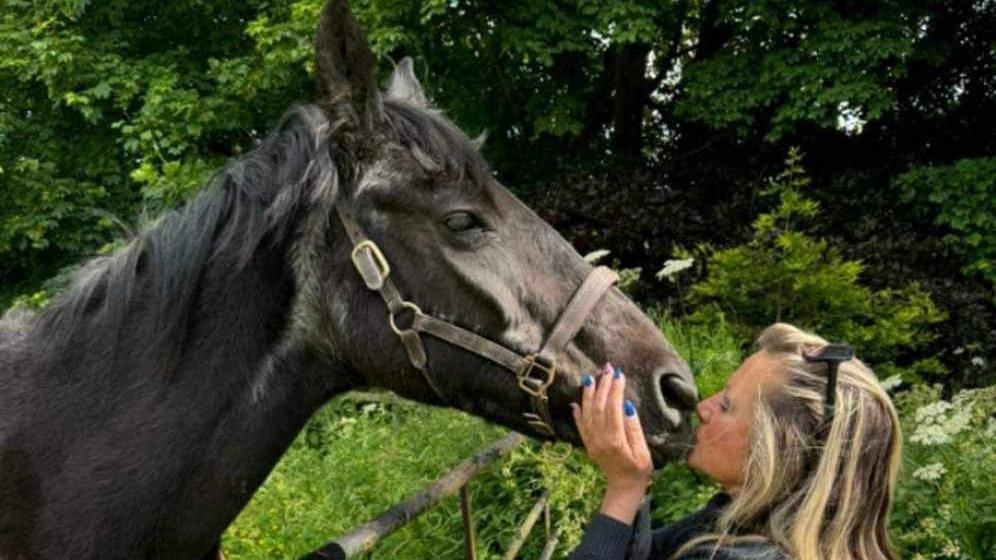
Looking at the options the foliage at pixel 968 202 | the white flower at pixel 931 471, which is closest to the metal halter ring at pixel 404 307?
the white flower at pixel 931 471

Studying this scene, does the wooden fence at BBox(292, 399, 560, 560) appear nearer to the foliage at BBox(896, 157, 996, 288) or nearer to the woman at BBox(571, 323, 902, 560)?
the woman at BBox(571, 323, 902, 560)

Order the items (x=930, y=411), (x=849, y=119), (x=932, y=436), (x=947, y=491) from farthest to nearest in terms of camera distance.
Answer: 1. (x=849, y=119)
2. (x=947, y=491)
3. (x=930, y=411)
4. (x=932, y=436)

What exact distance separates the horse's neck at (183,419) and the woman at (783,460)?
0.63 metres

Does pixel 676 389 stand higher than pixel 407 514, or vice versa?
pixel 676 389

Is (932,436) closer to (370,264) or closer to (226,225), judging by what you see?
(370,264)

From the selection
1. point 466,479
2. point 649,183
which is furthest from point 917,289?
point 466,479

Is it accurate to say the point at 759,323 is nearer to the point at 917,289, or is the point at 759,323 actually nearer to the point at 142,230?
the point at 917,289

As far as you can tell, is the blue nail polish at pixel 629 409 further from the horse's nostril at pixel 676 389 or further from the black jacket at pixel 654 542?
the black jacket at pixel 654 542

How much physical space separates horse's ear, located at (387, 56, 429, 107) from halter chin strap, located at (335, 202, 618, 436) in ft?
1.25

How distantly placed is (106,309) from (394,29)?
7.16 m

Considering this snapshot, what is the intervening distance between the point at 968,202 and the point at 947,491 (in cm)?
531

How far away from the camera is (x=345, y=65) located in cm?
183

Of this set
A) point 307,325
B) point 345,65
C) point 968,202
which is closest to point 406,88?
point 345,65

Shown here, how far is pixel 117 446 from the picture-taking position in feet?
5.80
